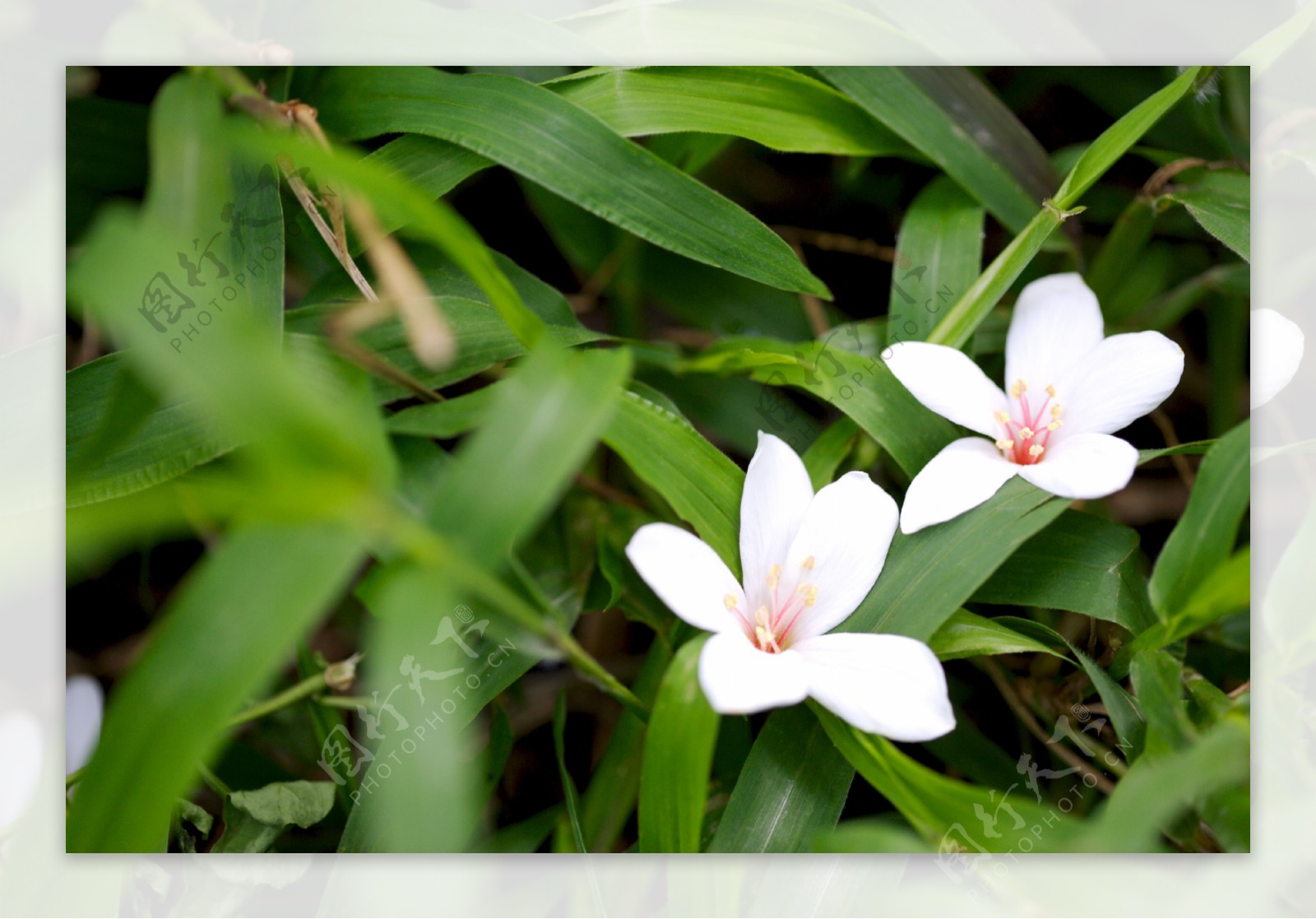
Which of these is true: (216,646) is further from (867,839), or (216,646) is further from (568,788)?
(867,839)

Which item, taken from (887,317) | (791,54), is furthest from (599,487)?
(791,54)

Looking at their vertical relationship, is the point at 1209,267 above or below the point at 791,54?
below

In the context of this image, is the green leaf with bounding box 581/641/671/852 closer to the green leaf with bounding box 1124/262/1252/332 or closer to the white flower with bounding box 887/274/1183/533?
the white flower with bounding box 887/274/1183/533

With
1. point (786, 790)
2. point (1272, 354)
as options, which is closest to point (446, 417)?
point (786, 790)

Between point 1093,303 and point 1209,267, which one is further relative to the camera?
point 1209,267

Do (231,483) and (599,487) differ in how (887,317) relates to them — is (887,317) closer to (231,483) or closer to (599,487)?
(599,487)

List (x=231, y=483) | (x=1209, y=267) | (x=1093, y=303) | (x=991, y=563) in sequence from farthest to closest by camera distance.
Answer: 1. (x=1209, y=267)
2. (x=1093, y=303)
3. (x=991, y=563)
4. (x=231, y=483)
